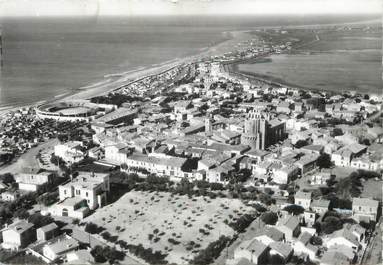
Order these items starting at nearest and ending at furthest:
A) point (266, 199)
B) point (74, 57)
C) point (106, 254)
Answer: point (106, 254)
point (266, 199)
point (74, 57)

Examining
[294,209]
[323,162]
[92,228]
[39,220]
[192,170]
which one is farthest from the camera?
[323,162]

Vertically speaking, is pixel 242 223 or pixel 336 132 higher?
pixel 336 132

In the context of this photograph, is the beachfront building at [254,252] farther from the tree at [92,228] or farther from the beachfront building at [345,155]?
the beachfront building at [345,155]

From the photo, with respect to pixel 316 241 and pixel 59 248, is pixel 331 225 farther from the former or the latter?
pixel 59 248

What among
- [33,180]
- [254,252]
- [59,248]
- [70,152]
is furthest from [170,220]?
[70,152]

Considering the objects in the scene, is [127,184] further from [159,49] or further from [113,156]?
[159,49]

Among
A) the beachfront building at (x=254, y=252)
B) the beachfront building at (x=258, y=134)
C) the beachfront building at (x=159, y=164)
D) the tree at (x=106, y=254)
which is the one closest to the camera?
the beachfront building at (x=254, y=252)

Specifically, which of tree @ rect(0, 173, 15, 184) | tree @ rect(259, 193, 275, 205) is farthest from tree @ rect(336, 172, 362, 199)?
tree @ rect(0, 173, 15, 184)

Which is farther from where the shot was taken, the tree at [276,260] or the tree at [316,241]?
the tree at [316,241]

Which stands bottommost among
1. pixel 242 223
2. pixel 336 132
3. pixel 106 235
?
pixel 106 235

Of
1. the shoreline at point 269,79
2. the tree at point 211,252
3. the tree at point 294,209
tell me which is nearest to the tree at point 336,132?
the tree at point 294,209
